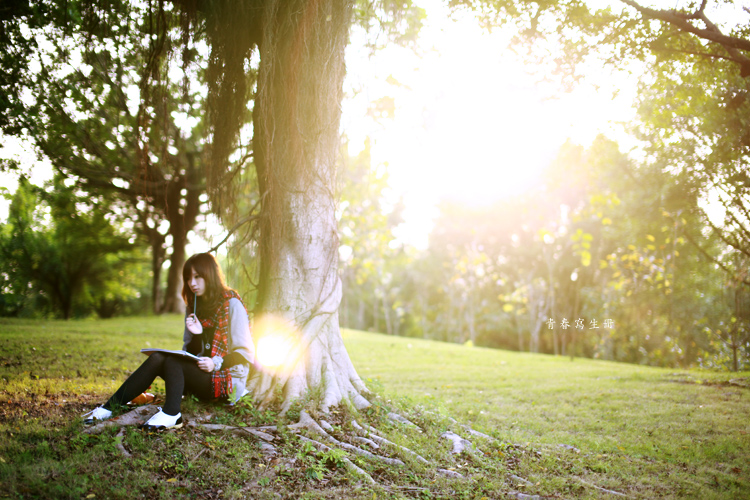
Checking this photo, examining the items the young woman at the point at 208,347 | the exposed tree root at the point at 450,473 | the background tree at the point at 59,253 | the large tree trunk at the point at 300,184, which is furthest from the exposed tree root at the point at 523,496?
the background tree at the point at 59,253

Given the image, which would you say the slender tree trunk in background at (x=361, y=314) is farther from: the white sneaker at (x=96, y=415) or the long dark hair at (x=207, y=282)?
the white sneaker at (x=96, y=415)

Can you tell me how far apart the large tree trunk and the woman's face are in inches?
26.4

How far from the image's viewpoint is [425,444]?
4043mm

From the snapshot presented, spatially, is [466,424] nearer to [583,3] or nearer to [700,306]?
[583,3]

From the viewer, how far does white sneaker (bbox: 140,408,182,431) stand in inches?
134

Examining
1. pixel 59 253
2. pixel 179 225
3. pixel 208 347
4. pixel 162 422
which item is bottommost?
pixel 162 422

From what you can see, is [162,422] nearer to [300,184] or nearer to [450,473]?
[450,473]

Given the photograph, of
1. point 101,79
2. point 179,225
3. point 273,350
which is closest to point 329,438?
point 273,350

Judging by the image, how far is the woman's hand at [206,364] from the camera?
12.6 feet

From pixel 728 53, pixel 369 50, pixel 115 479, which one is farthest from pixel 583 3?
pixel 115 479

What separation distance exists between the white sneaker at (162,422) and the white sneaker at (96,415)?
0.33 meters

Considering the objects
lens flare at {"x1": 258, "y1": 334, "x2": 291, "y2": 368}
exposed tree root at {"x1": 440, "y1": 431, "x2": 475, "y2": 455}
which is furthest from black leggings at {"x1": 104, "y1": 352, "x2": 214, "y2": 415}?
exposed tree root at {"x1": 440, "y1": 431, "x2": 475, "y2": 455}

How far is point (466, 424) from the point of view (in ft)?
16.2

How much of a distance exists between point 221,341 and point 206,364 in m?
0.28
